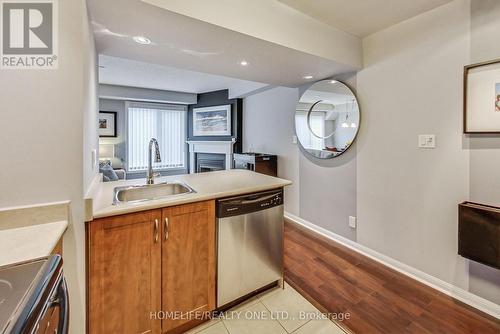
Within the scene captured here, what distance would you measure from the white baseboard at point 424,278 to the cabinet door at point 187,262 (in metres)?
1.78

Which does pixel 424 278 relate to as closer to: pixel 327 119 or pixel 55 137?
pixel 327 119

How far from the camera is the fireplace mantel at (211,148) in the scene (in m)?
4.91

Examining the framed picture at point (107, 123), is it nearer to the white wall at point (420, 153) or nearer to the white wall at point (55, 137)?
the white wall at point (55, 137)

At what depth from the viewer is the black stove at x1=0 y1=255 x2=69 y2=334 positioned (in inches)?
19.2

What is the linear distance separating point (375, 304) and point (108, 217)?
6.48ft

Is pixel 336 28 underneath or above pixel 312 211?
above

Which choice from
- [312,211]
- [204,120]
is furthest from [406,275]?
[204,120]

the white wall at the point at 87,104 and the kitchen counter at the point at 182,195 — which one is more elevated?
the white wall at the point at 87,104

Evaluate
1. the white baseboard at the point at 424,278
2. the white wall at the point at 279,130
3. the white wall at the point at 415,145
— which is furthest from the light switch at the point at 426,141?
the white wall at the point at 279,130

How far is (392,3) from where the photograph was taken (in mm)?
1818

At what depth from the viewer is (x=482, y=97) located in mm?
1628

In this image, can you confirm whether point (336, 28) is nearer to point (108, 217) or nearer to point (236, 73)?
point (236, 73)

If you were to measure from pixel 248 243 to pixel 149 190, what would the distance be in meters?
0.94

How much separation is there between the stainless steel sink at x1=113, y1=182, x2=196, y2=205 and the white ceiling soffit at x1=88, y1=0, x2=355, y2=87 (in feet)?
3.77
